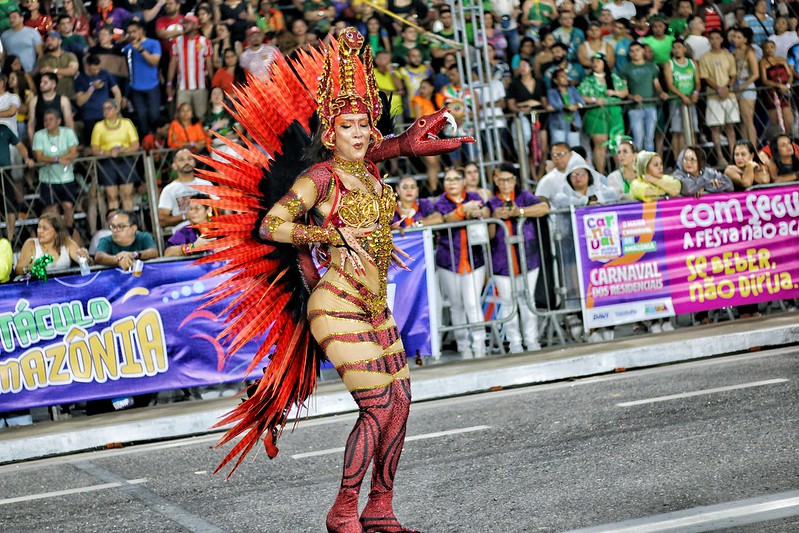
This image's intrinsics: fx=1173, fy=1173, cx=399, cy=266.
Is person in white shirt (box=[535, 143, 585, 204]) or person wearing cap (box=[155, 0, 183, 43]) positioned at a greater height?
person wearing cap (box=[155, 0, 183, 43])

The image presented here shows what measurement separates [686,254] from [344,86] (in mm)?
7678

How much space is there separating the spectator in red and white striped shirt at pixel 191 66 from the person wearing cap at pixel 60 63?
3.84 ft

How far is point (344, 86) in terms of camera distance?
5699 mm

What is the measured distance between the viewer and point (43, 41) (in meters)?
14.4

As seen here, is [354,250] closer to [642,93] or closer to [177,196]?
[177,196]

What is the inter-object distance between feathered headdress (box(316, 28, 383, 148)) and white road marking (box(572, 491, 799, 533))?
226 centimetres

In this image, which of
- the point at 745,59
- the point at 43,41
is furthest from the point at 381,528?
the point at 745,59

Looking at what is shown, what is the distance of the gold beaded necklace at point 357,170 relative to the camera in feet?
18.8

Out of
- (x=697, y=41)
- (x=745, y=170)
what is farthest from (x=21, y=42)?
(x=697, y=41)

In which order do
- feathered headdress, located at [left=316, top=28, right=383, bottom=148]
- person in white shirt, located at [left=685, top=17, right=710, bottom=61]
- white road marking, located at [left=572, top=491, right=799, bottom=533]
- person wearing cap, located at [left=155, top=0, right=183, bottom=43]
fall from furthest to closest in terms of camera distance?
person in white shirt, located at [left=685, top=17, right=710, bottom=61] → person wearing cap, located at [left=155, top=0, right=183, bottom=43] → feathered headdress, located at [left=316, top=28, right=383, bottom=148] → white road marking, located at [left=572, top=491, right=799, bottom=533]

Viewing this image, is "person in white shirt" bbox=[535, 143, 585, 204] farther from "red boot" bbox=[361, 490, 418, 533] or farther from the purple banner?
"red boot" bbox=[361, 490, 418, 533]

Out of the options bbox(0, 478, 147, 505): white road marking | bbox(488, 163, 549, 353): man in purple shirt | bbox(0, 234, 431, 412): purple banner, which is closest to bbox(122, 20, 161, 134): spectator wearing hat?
bbox(0, 234, 431, 412): purple banner

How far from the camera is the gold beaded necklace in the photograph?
5.74m

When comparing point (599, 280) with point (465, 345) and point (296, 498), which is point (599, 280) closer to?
point (465, 345)
